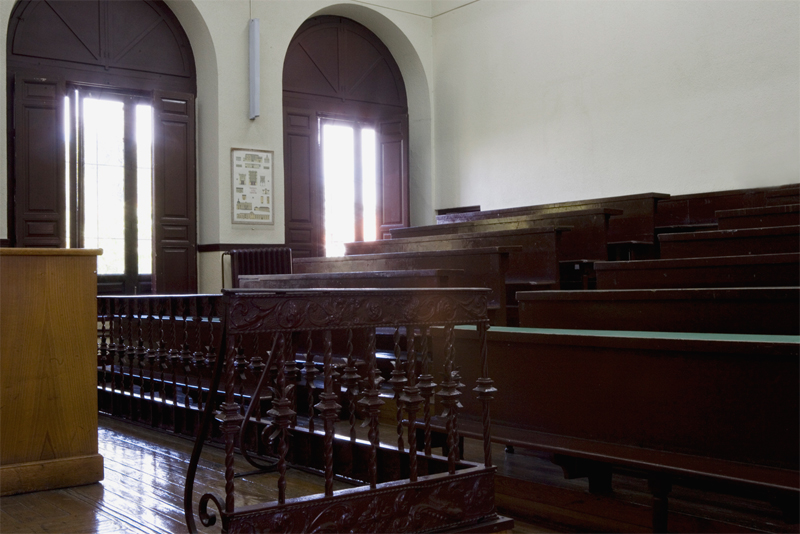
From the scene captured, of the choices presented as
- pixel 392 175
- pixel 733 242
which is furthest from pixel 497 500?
pixel 392 175

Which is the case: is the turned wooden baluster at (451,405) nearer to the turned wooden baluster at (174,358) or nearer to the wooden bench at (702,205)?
the turned wooden baluster at (174,358)

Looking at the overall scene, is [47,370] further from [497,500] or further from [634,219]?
[634,219]

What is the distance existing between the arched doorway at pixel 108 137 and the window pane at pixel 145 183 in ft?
0.03

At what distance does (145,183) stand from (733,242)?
19.1ft

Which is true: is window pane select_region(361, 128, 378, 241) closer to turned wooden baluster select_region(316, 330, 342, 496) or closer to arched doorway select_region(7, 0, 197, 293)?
arched doorway select_region(7, 0, 197, 293)

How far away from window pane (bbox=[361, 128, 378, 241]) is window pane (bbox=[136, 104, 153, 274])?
2.68m

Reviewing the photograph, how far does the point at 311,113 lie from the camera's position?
27.7 ft

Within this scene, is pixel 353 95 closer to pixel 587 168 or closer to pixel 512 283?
pixel 587 168

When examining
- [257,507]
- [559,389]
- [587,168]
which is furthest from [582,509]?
[587,168]

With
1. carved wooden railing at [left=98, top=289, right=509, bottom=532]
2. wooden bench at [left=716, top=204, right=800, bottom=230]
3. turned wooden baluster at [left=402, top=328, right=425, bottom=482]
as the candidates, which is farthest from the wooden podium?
wooden bench at [left=716, top=204, right=800, bottom=230]

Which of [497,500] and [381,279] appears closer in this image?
[497,500]

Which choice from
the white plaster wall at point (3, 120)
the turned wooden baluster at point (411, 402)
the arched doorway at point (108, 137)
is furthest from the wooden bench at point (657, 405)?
the arched doorway at point (108, 137)

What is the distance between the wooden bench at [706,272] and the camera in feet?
9.45

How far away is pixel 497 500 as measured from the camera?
2650mm
